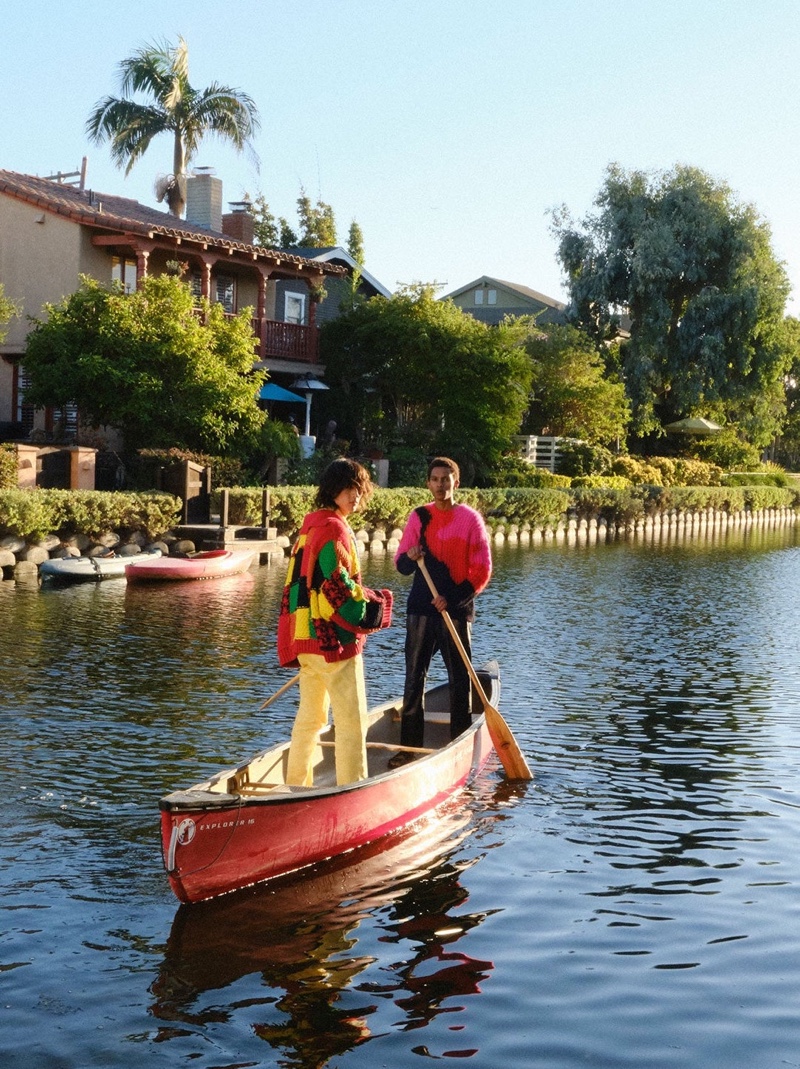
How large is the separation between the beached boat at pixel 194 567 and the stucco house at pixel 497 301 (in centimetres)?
3998

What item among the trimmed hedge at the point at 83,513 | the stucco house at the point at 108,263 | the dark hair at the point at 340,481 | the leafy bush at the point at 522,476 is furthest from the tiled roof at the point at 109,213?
the dark hair at the point at 340,481

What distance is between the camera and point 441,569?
9.53m

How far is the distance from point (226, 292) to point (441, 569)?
2931 cm

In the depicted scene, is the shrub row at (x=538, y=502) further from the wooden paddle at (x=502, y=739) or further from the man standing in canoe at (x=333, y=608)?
the man standing in canoe at (x=333, y=608)

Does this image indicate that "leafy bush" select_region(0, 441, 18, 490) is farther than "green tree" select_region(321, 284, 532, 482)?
No

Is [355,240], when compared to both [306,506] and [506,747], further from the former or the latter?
[506,747]

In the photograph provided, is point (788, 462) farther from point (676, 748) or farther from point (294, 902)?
point (294, 902)

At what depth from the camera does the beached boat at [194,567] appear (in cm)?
2197

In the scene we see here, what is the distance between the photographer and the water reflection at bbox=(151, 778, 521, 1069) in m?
6.02

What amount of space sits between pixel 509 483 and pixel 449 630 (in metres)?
30.0

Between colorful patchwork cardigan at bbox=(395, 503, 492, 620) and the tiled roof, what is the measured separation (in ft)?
79.4

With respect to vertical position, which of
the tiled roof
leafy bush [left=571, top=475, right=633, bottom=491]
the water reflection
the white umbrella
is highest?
the tiled roof

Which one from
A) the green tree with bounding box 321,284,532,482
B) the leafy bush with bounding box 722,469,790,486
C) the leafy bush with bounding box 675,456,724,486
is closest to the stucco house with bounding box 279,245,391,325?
the green tree with bounding box 321,284,532,482

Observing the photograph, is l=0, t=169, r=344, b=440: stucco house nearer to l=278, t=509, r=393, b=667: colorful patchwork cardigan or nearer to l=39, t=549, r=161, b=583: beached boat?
l=39, t=549, r=161, b=583: beached boat
